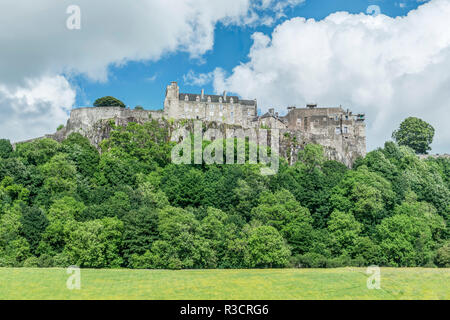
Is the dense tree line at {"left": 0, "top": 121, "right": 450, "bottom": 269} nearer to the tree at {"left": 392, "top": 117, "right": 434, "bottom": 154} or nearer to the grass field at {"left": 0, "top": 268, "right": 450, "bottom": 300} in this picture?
the tree at {"left": 392, "top": 117, "right": 434, "bottom": 154}

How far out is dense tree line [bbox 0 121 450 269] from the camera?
171 ft

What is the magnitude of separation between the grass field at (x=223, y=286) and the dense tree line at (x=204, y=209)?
1798cm

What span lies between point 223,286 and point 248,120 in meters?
72.5

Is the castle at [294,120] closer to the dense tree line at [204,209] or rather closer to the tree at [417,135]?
the dense tree line at [204,209]

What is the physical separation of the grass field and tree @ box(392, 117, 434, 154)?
7323 centimetres

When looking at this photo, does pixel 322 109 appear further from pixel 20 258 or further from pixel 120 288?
pixel 120 288

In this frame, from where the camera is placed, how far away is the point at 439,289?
89.9ft

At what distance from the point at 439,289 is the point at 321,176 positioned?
4697 cm

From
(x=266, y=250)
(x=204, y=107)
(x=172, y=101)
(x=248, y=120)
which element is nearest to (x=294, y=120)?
(x=248, y=120)

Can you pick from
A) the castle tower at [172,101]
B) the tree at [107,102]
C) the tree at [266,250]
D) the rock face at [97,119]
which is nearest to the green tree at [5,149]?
the rock face at [97,119]

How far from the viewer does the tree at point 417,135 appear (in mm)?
101188

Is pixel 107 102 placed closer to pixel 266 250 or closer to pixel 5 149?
pixel 5 149

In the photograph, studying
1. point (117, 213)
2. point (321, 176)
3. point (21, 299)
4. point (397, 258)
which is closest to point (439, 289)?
point (21, 299)

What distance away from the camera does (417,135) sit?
101 m
